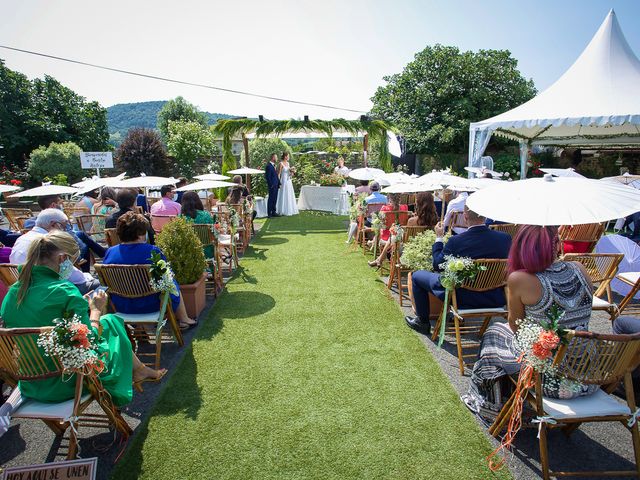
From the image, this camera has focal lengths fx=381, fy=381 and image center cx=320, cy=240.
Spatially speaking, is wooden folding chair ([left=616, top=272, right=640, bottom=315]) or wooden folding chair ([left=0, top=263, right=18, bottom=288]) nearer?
wooden folding chair ([left=0, top=263, right=18, bottom=288])

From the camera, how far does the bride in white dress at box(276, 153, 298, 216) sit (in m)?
13.1

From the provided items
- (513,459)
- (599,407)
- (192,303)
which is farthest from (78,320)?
(599,407)

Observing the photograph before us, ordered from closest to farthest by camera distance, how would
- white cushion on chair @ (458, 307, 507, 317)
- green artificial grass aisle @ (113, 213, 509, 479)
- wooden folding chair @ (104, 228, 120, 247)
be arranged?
green artificial grass aisle @ (113, 213, 509, 479) → white cushion on chair @ (458, 307, 507, 317) → wooden folding chair @ (104, 228, 120, 247)

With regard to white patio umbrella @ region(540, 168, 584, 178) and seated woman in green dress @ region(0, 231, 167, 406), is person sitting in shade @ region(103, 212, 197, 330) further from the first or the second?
white patio umbrella @ region(540, 168, 584, 178)

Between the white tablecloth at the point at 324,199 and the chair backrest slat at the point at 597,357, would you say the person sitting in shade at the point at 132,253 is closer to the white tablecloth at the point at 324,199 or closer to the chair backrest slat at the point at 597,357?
the chair backrest slat at the point at 597,357

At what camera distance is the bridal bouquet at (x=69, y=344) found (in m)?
2.24

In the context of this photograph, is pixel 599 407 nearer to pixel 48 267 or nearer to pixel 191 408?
pixel 191 408

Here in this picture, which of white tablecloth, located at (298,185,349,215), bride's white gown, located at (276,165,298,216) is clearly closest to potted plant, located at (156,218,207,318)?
bride's white gown, located at (276,165,298,216)

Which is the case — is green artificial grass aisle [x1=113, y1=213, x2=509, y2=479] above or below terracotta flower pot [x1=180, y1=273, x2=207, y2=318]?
below

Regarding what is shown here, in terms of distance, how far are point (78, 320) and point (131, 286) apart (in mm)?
1379

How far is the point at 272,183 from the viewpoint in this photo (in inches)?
514

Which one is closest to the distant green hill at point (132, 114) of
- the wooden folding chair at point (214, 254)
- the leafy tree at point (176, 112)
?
the leafy tree at point (176, 112)

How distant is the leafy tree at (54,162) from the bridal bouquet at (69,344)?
1853 centimetres

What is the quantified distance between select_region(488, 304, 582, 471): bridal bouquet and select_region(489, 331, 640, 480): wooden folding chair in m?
0.04
